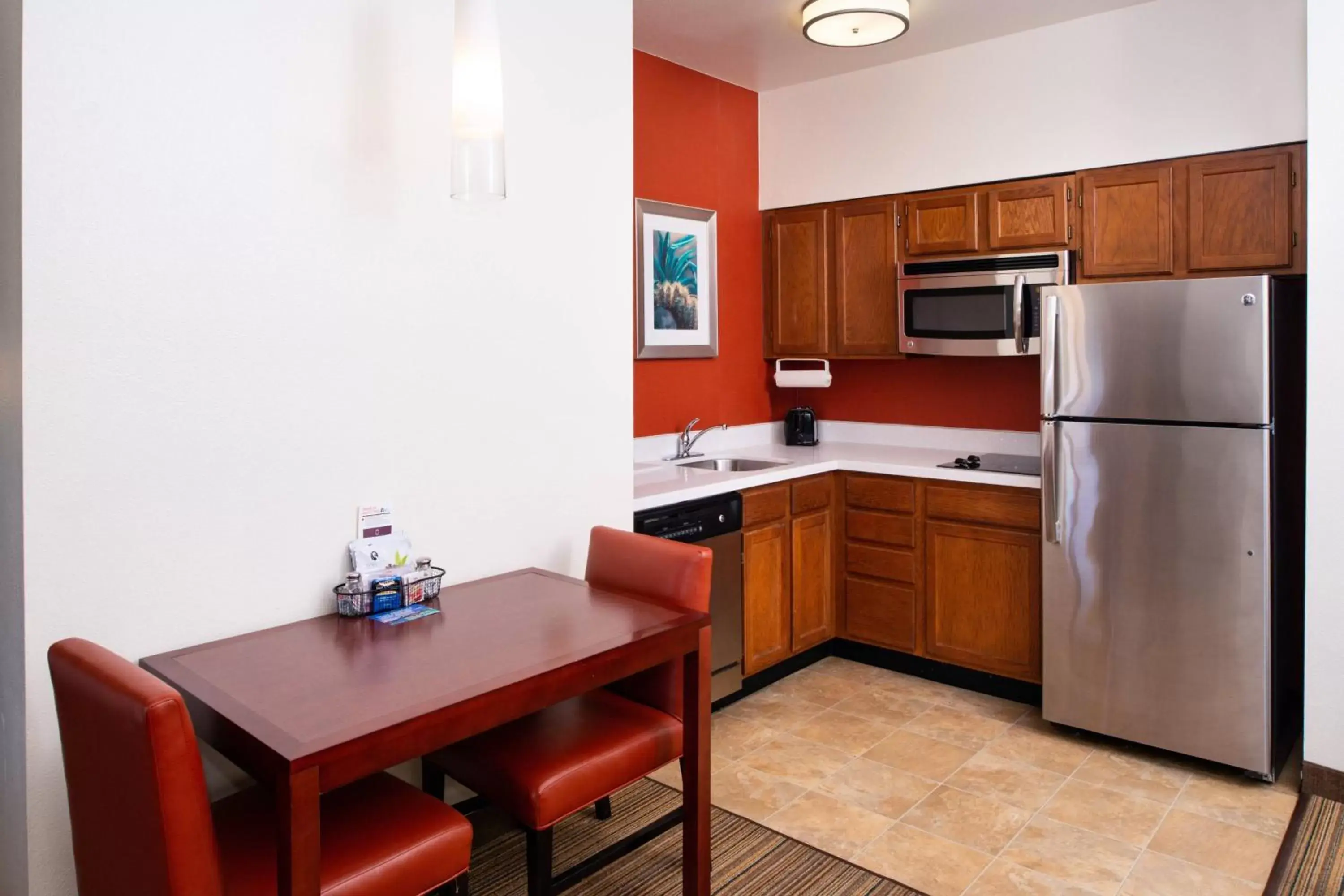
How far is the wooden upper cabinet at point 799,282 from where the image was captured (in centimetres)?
446

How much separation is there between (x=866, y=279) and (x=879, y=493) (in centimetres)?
99

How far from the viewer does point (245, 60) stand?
2047mm

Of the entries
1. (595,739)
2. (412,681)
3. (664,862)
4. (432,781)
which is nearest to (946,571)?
(664,862)

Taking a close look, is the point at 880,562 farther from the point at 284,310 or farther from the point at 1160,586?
the point at 284,310

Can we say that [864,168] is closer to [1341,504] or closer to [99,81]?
[1341,504]

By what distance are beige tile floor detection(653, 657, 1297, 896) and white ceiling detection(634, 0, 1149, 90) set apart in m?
2.63

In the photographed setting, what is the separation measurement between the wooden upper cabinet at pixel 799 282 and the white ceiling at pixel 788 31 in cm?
67

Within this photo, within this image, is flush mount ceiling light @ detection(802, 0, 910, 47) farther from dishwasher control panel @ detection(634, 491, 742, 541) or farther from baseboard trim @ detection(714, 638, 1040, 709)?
baseboard trim @ detection(714, 638, 1040, 709)

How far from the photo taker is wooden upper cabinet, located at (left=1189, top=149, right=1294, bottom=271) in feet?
10.6

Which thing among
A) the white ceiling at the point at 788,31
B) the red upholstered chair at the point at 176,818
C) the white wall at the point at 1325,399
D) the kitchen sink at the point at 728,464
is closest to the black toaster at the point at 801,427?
the kitchen sink at the point at 728,464

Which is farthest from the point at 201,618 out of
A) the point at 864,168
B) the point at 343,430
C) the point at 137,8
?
the point at 864,168

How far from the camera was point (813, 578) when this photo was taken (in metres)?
4.03

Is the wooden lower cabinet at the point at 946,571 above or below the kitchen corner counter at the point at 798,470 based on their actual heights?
below

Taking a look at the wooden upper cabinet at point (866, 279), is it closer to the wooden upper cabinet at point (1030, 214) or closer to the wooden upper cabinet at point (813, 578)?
the wooden upper cabinet at point (1030, 214)
